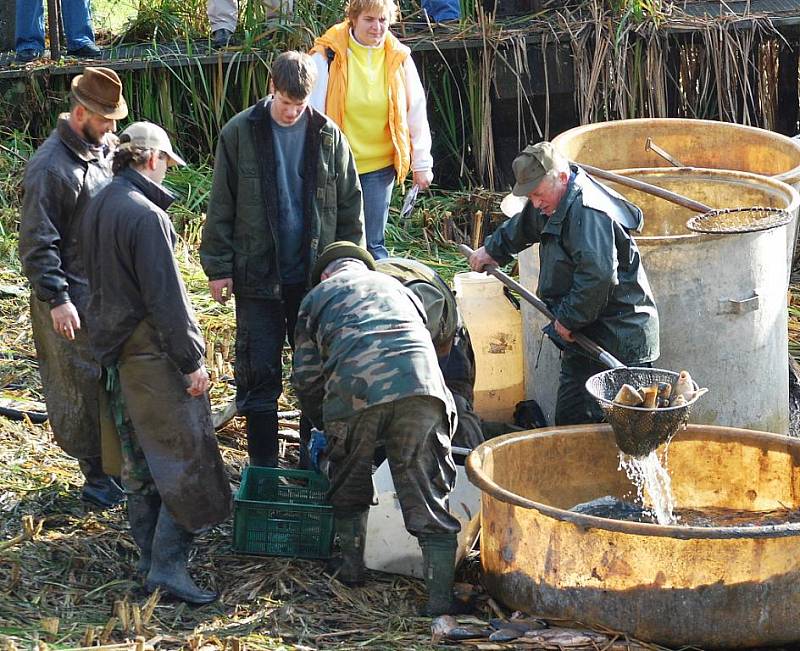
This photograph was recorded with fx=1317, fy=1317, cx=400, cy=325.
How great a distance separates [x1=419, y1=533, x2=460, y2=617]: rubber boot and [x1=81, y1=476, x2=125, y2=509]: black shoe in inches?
64.4

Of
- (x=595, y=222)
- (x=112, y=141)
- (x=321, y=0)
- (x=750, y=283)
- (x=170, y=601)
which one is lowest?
(x=170, y=601)

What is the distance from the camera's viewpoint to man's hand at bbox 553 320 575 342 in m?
5.87

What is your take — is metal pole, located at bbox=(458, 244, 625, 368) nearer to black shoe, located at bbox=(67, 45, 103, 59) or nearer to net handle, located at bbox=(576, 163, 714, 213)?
net handle, located at bbox=(576, 163, 714, 213)

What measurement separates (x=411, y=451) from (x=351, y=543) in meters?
0.56

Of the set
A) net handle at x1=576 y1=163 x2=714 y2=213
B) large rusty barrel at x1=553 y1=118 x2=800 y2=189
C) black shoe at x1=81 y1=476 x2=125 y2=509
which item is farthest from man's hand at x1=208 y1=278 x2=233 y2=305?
large rusty barrel at x1=553 y1=118 x2=800 y2=189

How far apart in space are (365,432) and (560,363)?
1.80 m

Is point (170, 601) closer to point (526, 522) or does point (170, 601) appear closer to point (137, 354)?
point (137, 354)

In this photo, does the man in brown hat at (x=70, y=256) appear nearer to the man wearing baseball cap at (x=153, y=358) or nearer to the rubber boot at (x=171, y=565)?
the man wearing baseball cap at (x=153, y=358)

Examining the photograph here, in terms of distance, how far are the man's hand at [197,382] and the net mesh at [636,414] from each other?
1.56m

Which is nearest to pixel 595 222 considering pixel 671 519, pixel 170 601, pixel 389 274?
pixel 389 274

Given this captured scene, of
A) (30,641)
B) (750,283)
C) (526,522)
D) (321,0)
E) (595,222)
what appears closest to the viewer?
(30,641)

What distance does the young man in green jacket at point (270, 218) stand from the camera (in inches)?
232

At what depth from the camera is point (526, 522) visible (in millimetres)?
4980

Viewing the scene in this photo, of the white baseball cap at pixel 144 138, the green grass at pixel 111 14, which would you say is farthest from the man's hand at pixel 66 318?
the green grass at pixel 111 14
